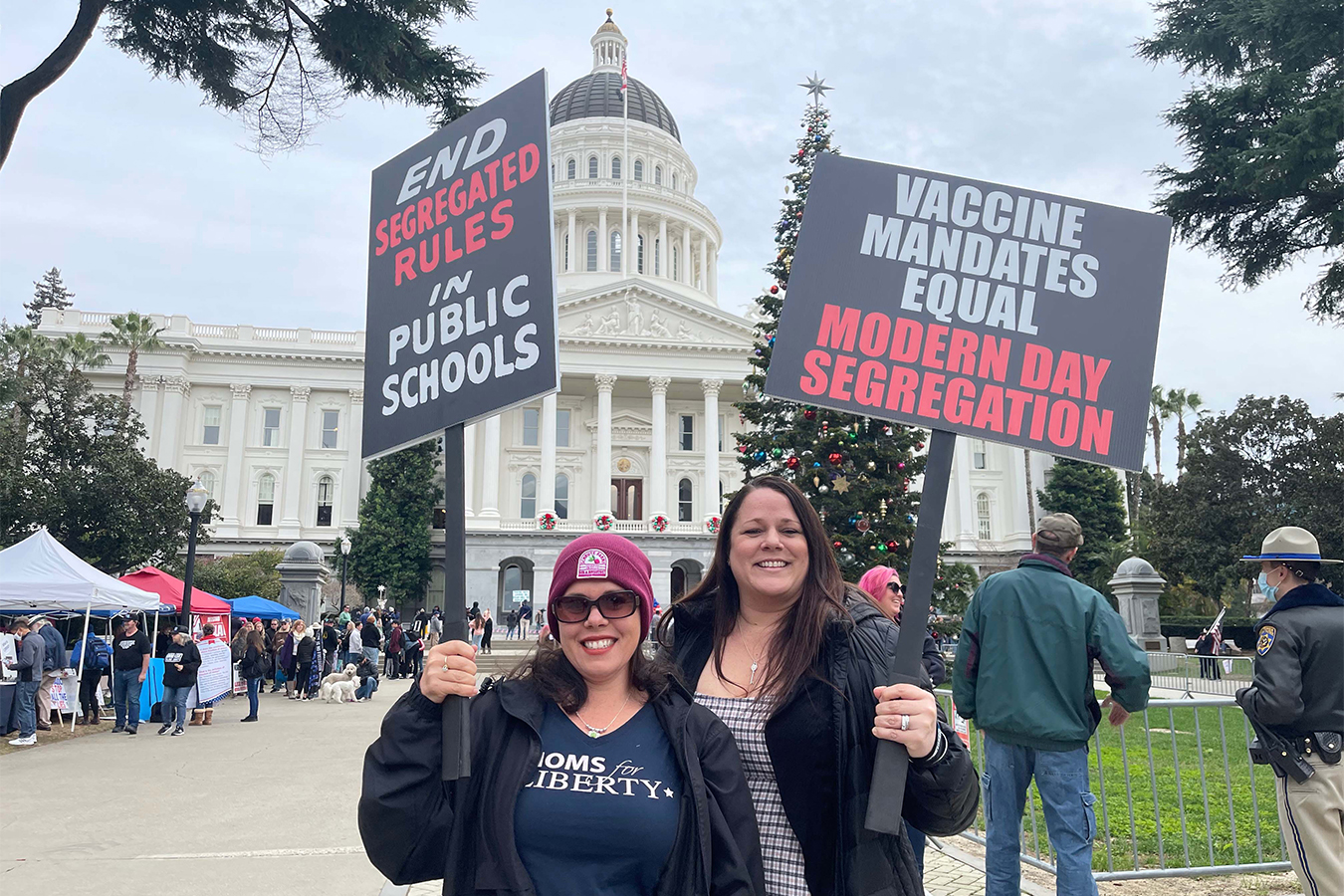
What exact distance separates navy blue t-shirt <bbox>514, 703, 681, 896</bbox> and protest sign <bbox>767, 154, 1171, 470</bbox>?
140cm

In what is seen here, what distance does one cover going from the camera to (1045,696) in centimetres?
460

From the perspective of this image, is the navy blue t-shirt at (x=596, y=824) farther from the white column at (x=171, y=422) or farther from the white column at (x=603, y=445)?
the white column at (x=171, y=422)

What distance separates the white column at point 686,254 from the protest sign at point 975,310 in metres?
73.6

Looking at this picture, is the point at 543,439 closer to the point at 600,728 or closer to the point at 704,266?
the point at 704,266

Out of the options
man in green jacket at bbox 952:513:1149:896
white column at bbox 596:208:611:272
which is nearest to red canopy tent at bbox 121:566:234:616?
man in green jacket at bbox 952:513:1149:896

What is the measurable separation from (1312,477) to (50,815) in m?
35.4

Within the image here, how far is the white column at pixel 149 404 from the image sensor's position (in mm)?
57406

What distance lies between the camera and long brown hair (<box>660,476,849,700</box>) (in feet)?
9.57

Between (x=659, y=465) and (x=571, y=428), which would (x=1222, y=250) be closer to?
(x=659, y=465)

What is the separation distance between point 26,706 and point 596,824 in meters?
14.7

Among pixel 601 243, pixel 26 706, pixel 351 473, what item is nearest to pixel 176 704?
pixel 26 706

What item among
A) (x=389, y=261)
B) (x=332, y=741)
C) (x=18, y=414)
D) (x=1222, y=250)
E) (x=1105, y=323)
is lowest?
(x=332, y=741)

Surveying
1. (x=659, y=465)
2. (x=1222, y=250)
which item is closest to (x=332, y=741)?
(x=1222, y=250)

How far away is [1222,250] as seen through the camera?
18.5 metres
